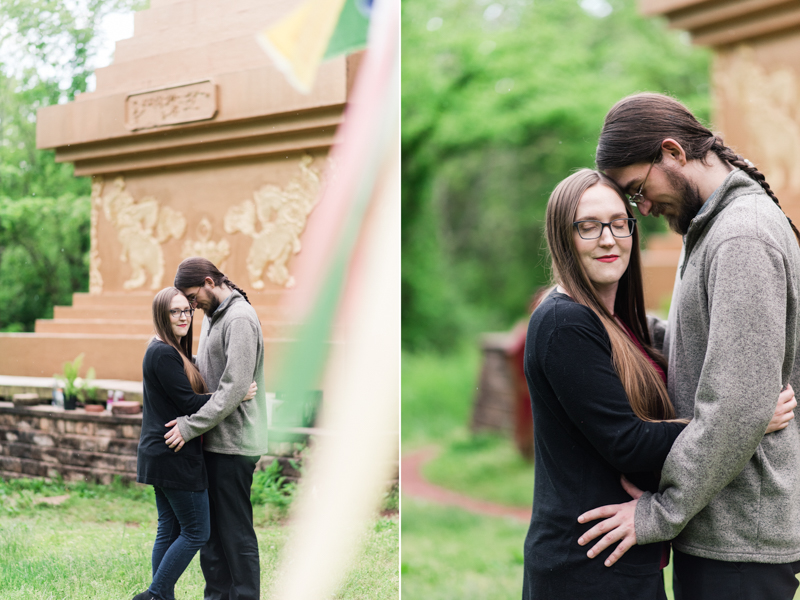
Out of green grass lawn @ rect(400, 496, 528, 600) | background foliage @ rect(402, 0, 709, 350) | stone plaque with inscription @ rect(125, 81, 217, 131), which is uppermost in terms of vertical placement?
background foliage @ rect(402, 0, 709, 350)

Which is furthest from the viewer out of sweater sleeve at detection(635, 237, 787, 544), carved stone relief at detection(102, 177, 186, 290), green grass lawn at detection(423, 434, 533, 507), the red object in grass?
green grass lawn at detection(423, 434, 533, 507)

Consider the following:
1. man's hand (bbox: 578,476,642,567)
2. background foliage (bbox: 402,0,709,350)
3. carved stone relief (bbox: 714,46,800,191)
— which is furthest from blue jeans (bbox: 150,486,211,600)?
background foliage (bbox: 402,0,709,350)

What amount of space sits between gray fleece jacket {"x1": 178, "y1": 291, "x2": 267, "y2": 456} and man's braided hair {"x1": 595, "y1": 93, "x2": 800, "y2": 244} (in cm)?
113

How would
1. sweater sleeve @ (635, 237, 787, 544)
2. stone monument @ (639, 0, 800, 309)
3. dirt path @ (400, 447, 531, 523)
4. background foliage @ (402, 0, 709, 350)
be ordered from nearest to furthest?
sweater sleeve @ (635, 237, 787, 544) < stone monument @ (639, 0, 800, 309) < dirt path @ (400, 447, 531, 523) < background foliage @ (402, 0, 709, 350)

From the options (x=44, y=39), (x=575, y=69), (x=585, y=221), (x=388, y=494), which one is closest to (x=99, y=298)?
(x=44, y=39)

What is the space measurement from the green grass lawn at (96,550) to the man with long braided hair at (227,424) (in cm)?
5

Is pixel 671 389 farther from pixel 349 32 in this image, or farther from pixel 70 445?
pixel 70 445

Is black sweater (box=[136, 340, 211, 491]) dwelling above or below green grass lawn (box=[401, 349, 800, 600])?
above

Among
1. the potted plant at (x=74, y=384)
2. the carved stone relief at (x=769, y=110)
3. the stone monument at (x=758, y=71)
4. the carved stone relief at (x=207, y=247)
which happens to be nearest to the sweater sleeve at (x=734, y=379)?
the carved stone relief at (x=207, y=247)

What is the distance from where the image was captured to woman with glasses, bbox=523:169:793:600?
5.53ft

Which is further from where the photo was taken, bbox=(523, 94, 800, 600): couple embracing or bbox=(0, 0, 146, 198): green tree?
bbox=(0, 0, 146, 198): green tree

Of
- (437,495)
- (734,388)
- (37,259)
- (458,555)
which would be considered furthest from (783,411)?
(437,495)

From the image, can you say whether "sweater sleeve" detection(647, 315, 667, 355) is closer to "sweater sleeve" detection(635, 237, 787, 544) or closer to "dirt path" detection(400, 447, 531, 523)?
"sweater sleeve" detection(635, 237, 787, 544)

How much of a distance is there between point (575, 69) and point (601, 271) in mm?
9922
